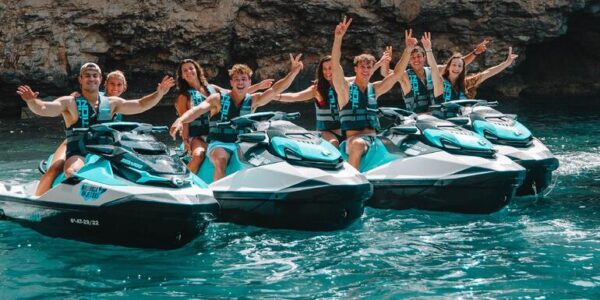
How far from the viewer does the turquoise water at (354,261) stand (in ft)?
15.2

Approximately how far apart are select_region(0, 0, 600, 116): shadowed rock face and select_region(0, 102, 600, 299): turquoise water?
912cm

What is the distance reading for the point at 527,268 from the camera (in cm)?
505

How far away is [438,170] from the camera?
659cm

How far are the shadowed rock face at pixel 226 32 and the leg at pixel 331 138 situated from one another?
864cm

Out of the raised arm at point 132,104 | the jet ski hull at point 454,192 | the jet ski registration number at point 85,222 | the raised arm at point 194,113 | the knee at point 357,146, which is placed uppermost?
the raised arm at point 132,104

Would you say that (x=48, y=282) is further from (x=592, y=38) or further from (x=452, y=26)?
(x=592, y=38)

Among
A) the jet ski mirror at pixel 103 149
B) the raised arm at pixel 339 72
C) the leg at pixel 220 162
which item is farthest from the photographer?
the raised arm at pixel 339 72

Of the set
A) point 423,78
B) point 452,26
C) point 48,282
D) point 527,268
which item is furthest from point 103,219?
point 452,26

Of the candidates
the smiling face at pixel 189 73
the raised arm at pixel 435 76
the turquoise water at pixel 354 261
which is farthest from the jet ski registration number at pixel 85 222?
the raised arm at pixel 435 76

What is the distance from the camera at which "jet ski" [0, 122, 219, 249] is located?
5172 millimetres

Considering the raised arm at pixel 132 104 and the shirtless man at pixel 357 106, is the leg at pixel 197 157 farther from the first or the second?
the shirtless man at pixel 357 106

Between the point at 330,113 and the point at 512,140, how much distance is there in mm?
1726

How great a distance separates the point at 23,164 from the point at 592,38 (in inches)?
593

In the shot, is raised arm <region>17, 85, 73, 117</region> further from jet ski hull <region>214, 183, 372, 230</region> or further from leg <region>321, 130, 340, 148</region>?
leg <region>321, 130, 340, 148</region>
